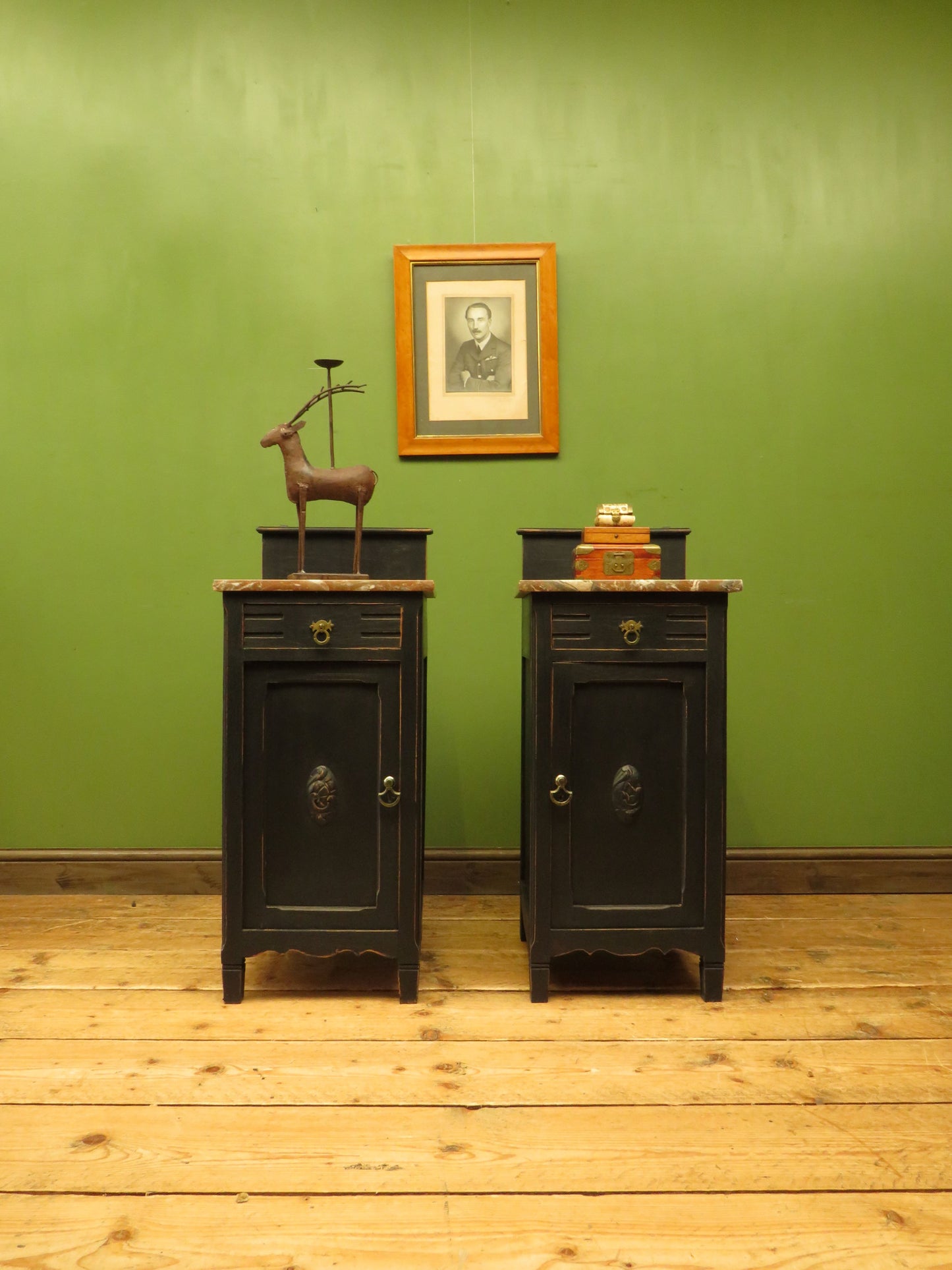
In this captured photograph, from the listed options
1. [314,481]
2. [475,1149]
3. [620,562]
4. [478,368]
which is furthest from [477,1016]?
[478,368]

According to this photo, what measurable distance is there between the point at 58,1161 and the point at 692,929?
4.52ft

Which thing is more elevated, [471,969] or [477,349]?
[477,349]

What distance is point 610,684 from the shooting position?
84.0 inches

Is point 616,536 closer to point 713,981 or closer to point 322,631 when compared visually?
point 322,631

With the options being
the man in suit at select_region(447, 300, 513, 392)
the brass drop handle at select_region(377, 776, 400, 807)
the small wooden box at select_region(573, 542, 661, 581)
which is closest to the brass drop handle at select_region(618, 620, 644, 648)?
the small wooden box at select_region(573, 542, 661, 581)

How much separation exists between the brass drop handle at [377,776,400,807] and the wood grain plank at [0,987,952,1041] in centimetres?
47

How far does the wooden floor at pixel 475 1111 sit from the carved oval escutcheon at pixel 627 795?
444mm

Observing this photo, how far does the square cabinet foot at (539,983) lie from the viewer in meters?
2.09

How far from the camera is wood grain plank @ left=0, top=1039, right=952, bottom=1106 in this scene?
1.65m

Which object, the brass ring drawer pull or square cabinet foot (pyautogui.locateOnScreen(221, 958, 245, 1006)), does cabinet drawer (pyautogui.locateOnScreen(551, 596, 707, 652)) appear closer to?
the brass ring drawer pull

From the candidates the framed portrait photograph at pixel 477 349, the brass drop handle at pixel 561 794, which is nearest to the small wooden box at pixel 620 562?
the brass drop handle at pixel 561 794

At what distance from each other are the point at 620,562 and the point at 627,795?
57 cm

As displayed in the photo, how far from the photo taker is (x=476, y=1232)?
1285 millimetres

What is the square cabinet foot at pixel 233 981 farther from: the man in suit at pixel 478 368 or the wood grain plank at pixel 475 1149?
the man in suit at pixel 478 368
